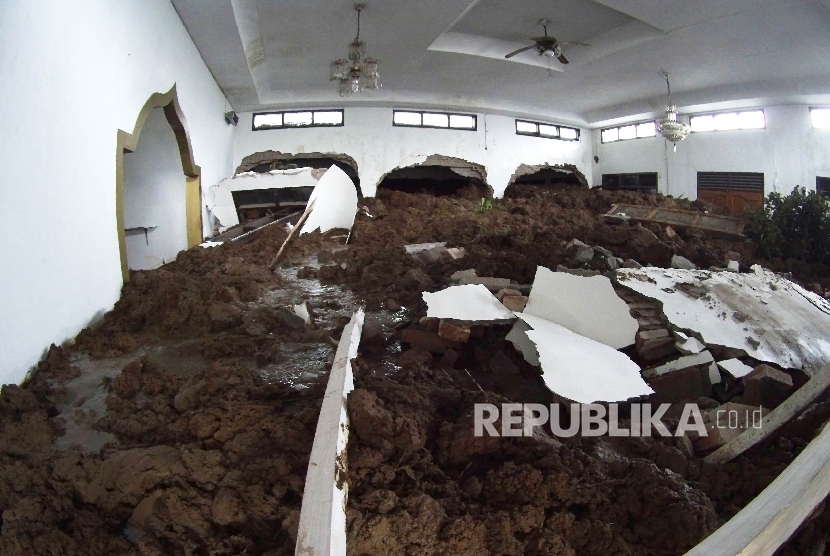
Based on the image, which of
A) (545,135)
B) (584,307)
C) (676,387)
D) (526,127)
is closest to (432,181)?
(526,127)

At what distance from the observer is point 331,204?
22.5 feet

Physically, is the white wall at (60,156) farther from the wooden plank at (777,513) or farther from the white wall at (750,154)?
the white wall at (750,154)

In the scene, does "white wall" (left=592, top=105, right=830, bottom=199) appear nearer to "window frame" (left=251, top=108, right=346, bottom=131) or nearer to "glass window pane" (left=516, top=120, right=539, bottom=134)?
"glass window pane" (left=516, top=120, right=539, bottom=134)

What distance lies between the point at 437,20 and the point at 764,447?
6396 mm

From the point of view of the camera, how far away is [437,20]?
20.7ft

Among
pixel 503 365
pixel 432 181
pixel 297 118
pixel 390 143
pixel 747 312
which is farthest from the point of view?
pixel 432 181

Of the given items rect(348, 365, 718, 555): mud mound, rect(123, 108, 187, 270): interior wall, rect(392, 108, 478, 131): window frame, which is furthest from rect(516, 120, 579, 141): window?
rect(348, 365, 718, 555): mud mound

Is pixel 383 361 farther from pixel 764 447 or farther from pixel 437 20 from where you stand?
pixel 437 20

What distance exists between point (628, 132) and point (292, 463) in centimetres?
1414

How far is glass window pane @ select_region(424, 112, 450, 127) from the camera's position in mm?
11258

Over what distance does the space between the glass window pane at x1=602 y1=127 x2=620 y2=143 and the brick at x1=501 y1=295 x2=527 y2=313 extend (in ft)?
40.6

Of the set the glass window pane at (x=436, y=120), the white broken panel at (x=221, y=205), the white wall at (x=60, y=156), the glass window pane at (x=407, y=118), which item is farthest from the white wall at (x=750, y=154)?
the white wall at (x=60, y=156)

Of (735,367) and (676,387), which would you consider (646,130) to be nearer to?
(735,367)

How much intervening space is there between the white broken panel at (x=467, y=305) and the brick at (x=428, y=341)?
0.13 metres
